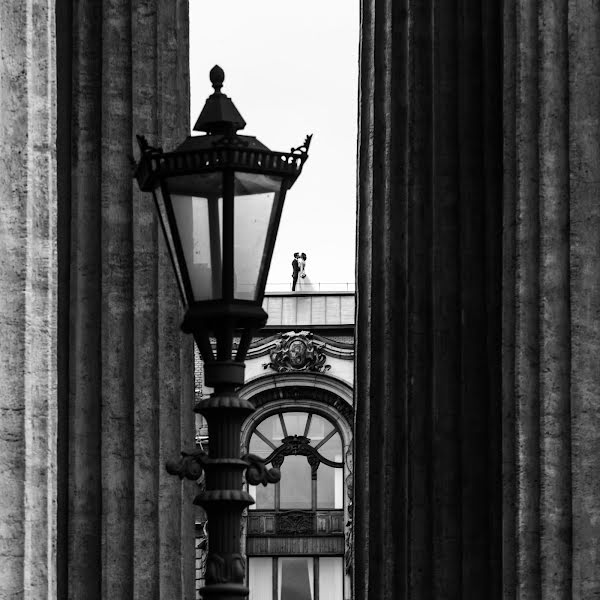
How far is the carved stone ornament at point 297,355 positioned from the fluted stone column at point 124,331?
117 ft

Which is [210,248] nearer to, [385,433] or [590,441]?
[590,441]

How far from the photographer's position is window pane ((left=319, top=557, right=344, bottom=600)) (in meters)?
53.5

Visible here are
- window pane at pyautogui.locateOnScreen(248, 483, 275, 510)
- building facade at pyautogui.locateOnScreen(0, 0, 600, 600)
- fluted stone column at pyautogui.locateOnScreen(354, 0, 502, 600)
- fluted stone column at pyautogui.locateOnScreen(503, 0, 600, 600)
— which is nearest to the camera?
fluted stone column at pyautogui.locateOnScreen(503, 0, 600, 600)

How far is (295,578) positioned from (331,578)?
86 centimetres

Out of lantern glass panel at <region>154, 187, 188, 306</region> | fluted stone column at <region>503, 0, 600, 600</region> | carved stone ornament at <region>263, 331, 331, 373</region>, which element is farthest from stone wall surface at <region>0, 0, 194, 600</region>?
carved stone ornament at <region>263, 331, 331, 373</region>

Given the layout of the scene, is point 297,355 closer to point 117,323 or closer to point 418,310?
point 117,323

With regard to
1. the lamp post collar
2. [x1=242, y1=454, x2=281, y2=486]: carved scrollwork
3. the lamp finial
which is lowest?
[x1=242, y1=454, x2=281, y2=486]: carved scrollwork

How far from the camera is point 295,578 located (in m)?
54.2

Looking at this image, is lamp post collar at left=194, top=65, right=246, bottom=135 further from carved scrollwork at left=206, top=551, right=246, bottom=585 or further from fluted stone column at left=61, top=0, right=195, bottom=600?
fluted stone column at left=61, top=0, right=195, bottom=600

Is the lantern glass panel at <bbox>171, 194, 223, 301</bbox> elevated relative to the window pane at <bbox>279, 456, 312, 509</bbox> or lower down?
lower down

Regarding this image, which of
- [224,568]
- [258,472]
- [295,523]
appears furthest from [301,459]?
[224,568]

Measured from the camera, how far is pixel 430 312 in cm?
1734

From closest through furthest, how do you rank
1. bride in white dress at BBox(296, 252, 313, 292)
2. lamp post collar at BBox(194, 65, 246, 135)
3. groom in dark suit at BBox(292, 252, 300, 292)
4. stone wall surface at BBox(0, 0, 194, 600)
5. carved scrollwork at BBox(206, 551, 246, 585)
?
1. carved scrollwork at BBox(206, 551, 246, 585)
2. lamp post collar at BBox(194, 65, 246, 135)
3. stone wall surface at BBox(0, 0, 194, 600)
4. bride in white dress at BBox(296, 252, 313, 292)
5. groom in dark suit at BBox(292, 252, 300, 292)

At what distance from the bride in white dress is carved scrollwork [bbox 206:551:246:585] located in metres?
45.1
